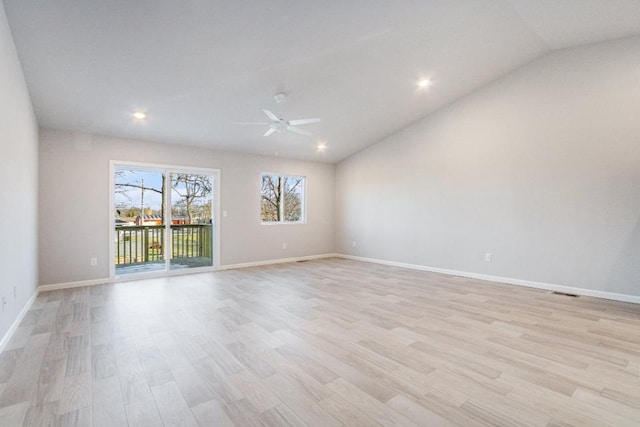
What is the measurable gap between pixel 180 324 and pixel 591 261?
543 centimetres

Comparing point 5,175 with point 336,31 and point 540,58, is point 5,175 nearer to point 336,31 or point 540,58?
point 336,31

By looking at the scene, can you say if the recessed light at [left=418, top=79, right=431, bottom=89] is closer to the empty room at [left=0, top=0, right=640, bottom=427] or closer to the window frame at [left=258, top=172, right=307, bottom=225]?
the empty room at [left=0, top=0, right=640, bottom=427]

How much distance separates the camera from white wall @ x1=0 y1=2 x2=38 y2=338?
98.2 inches

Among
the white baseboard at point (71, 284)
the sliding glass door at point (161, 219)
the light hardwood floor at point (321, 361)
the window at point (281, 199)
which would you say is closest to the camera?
the light hardwood floor at point (321, 361)

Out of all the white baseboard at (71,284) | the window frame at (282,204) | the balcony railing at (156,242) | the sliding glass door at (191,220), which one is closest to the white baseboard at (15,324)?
the white baseboard at (71,284)

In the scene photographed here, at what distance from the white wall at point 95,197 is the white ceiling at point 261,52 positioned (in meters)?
0.30

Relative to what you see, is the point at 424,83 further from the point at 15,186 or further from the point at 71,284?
the point at 71,284

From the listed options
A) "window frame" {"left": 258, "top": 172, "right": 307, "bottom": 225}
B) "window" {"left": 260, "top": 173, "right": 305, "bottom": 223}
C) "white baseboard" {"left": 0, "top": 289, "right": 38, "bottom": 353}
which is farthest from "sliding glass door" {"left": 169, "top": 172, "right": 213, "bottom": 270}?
"white baseboard" {"left": 0, "top": 289, "right": 38, "bottom": 353}

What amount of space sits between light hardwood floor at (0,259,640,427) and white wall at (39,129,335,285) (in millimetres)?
826

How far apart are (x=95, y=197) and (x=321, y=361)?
182 inches

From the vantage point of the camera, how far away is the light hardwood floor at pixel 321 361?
1.71 metres

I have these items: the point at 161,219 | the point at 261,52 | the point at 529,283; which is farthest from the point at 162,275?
the point at 529,283

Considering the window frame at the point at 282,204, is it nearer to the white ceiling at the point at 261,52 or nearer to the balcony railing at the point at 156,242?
the balcony railing at the point at 156,242

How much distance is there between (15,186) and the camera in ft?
9.73
